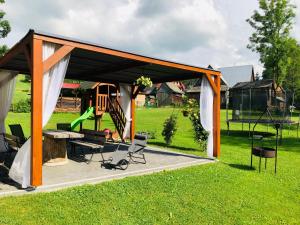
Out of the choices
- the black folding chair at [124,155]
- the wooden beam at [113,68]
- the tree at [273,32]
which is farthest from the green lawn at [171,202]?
the tree at [273,32]

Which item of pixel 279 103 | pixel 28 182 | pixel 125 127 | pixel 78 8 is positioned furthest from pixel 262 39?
pixel 28 182

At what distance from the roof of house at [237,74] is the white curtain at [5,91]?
40.6 m

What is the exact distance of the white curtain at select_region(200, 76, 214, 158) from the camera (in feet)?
30.4

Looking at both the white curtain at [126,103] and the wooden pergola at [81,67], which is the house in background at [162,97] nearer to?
the white curtain at [126,103]

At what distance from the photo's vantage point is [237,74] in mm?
47469

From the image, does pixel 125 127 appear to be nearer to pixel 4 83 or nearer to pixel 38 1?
pixel 4 83

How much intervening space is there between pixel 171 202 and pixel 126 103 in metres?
8.05

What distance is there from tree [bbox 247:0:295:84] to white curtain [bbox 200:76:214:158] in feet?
71.9

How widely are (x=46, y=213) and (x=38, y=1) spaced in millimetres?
6975

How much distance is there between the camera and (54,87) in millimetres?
6008

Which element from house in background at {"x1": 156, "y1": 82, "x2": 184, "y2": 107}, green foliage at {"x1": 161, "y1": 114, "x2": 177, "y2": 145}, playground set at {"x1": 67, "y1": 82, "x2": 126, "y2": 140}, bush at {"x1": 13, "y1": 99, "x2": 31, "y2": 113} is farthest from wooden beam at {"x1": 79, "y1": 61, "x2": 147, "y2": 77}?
house in background at {"x1": 156, "y1": 82, "x2": 184, "y2": 107}

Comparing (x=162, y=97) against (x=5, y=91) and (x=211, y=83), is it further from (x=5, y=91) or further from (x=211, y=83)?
(x=5, y=91)

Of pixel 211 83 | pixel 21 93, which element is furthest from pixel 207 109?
pixel 21 93

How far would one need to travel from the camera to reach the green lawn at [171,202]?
4.51 meters
